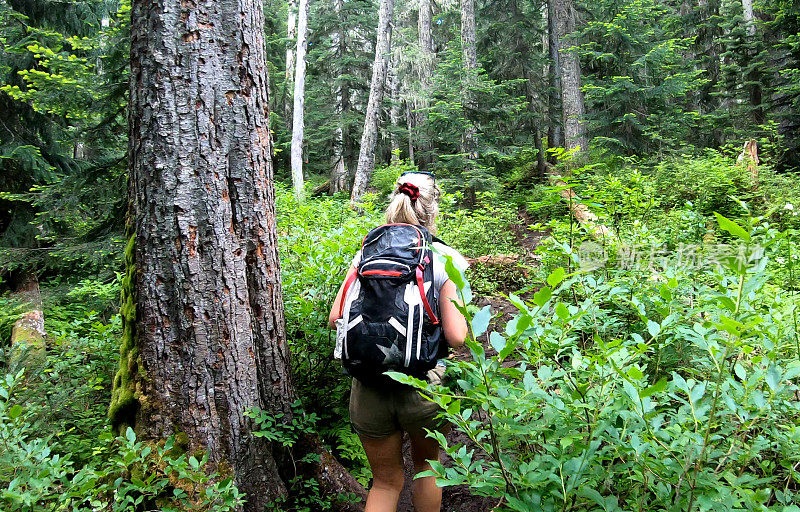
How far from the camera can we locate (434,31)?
22.1 metres

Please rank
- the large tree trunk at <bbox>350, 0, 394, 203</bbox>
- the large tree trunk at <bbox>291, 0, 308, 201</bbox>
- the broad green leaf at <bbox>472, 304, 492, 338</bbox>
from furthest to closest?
the large tree trunk at <bbox>291, 0, 308, 201</bbox> < the large tree trunk at <bbox>350, 0, 394, 203</bbox> < the broad green leaf at <bbox>472, 304, 492, 338</bbox>

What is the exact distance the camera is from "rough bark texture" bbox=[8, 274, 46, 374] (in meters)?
3.21

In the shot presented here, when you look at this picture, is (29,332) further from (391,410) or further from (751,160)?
(751,160)

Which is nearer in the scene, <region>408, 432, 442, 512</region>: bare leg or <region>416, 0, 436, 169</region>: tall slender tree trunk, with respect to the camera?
<region>408, 432, 442, 512</region>: bare leg

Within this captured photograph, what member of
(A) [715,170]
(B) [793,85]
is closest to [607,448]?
(A) [715,170]

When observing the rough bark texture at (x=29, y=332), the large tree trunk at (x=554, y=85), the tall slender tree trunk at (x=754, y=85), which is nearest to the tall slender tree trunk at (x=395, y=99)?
the large tree trunk at (x=554, y=85)

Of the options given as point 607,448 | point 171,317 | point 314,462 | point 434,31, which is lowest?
point 314,462

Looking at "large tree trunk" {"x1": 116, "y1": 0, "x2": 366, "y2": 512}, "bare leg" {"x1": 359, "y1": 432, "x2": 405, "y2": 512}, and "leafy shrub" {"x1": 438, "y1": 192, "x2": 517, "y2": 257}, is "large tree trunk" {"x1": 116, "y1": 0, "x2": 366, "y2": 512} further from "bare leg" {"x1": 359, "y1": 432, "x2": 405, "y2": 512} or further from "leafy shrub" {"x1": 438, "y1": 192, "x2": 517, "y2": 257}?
"leafy shrub" {"x1": 438, "y1": 192, "x2": 517, "y2": 257}

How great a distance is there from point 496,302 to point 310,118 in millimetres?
17770

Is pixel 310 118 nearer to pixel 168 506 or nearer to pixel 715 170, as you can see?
pixel 715 170

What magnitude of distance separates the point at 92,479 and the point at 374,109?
46.4 ft

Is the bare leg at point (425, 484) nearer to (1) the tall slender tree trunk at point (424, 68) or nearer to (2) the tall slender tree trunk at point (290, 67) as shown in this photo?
(1) the tall slender tree trunk at point (424, 68)

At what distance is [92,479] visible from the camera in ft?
5.84

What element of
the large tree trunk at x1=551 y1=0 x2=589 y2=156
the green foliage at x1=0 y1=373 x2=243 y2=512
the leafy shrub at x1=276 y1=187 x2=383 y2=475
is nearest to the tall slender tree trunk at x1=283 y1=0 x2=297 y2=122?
the large tree trunk at x1=551 y1=0 x2=589 y2=156
